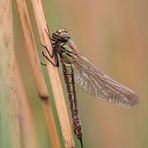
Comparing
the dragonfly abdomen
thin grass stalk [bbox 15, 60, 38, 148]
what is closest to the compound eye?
the dragonfly abdomen

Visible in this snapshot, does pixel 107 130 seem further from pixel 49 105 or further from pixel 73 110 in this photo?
pixel 49 105

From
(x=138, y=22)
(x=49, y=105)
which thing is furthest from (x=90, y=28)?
(x=49, y=105)

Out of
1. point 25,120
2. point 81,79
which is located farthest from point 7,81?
point 81,79

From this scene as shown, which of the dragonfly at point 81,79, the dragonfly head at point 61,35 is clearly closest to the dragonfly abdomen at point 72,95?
the dragonfly at point 81,79

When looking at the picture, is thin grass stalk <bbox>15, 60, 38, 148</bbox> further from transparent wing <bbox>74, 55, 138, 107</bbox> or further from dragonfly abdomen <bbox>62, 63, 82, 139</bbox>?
transparent wing <bbox>74, 55, 138, 107</bbox>

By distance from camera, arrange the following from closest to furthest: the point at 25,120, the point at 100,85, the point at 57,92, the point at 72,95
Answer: the point at 57,92 < the point at 25,120 < the point at 72,95 < the point at 100,85

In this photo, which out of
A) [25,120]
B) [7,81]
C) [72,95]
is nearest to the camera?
[7,81]

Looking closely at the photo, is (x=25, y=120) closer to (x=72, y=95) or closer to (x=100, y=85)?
(x=72, y=95)

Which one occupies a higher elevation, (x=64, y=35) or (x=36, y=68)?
(x=64, y=35)
